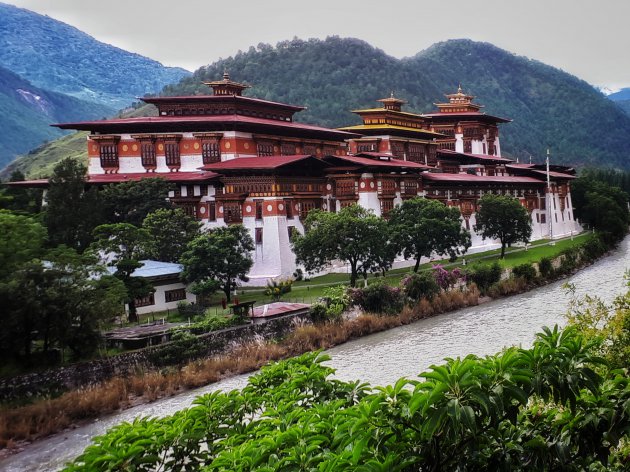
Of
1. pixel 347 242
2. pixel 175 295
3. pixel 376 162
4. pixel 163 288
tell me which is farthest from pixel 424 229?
pixel 163 288

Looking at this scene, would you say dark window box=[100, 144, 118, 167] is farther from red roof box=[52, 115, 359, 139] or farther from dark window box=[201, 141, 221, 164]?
dark window box=[201, 141, 221, 164]

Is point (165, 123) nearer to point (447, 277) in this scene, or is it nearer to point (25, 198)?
point (25, 198)

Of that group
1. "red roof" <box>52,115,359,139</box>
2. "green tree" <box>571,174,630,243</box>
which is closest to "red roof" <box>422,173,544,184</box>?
"green tree" <box>571,174,630,243</box>

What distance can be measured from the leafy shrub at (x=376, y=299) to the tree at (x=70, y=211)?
55.4 ft

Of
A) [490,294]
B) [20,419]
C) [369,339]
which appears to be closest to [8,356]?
[20,419]

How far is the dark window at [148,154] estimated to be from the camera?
57.7 metres

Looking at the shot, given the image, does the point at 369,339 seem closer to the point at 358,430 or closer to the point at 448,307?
the point at 448,307

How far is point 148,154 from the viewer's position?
57.8 m

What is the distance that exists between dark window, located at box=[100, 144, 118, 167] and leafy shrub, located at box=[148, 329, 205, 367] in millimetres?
29190

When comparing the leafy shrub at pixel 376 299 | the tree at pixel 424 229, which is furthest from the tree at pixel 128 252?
the tree at pixel 424 229

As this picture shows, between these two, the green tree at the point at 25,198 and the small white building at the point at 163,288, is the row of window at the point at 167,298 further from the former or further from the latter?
the green tree at the point at 25,198

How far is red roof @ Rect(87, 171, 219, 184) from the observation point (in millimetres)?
52812

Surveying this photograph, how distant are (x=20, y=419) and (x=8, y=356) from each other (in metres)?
3.72

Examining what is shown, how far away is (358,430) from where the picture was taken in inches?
336
